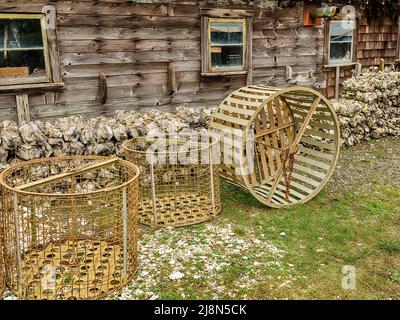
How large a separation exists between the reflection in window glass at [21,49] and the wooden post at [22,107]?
401 mm

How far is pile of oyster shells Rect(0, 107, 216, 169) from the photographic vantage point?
6.62m

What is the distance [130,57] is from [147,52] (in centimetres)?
41

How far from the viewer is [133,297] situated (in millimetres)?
4465

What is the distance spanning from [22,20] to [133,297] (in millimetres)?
5820

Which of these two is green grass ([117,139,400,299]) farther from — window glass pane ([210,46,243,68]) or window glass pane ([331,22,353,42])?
window glass pane ([331,22,353,42])

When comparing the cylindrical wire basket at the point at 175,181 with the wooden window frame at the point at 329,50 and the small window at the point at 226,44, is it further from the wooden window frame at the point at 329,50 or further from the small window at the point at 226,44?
the wooden window frame at the point at 329,50

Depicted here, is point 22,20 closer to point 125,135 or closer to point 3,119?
point 3,119

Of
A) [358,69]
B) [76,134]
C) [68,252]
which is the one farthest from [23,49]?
[358,69]

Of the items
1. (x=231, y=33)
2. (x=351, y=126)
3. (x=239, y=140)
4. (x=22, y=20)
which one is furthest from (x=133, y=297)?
(x=351, y=126)

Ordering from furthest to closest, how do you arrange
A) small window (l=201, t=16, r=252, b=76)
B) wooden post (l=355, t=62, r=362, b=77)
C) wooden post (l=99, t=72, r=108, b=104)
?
wooden post (l=355, t=62, r=362, b=77)
small window (l=201, t=16, r=252, b=76)
wooden post (l=99, t=72, r=108, b=104)

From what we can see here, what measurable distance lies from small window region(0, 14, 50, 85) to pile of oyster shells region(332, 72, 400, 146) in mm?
6964

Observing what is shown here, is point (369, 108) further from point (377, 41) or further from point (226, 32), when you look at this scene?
point (377, 41)

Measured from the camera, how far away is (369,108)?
37.8 ft

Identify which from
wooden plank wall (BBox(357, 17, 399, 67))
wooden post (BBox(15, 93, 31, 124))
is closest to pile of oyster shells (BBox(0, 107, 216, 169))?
wooden post (BBox(15, 93, 31, 124))
